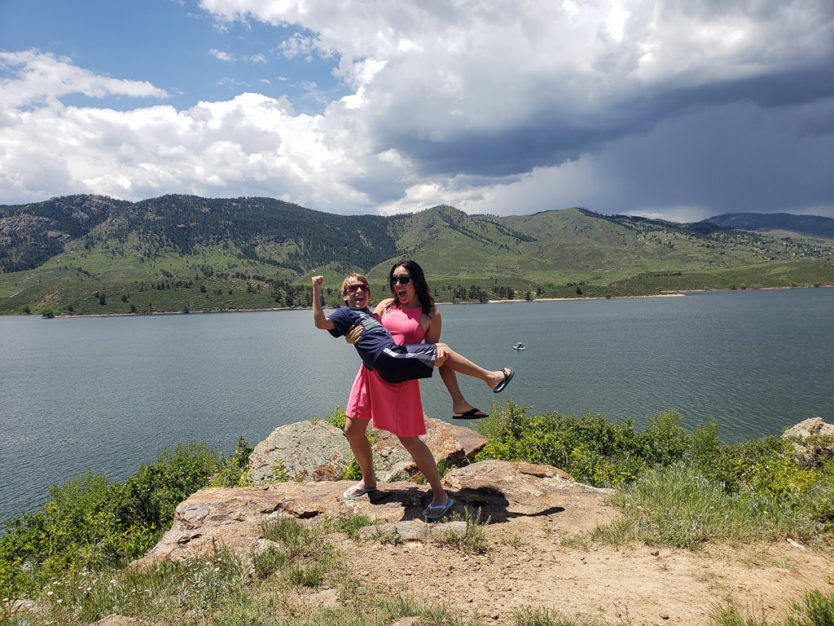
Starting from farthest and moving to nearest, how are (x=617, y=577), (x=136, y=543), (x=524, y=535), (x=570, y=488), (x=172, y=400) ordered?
1. (x=172, y=400)
2. (x=136, y=543)
3. (x=570, y=488)
4. (x=524, y=535)
5. (x=617, y=577)

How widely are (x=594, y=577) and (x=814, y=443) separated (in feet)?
58.1

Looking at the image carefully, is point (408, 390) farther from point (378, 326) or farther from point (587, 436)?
point (587, 436)

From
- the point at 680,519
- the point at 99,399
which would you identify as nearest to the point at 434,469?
the point at 680,519

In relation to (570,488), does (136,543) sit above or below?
below

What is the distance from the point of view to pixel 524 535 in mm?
5609

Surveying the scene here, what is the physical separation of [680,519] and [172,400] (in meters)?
46.7

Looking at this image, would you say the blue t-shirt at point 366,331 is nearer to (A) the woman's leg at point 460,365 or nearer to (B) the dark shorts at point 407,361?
(B) the dark shorts at point 407,361

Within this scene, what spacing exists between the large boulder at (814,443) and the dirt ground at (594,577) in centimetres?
1509

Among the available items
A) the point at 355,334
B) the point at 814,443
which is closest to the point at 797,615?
the point at 355,334

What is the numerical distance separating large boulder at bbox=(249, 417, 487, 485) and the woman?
4592 mm

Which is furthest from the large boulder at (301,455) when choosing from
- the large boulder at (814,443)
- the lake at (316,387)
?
the lake at (316,387)

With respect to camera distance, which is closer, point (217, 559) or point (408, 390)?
point (217, 559)

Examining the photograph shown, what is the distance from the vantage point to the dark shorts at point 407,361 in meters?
5.52

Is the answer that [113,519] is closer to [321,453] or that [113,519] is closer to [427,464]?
[321,453]
